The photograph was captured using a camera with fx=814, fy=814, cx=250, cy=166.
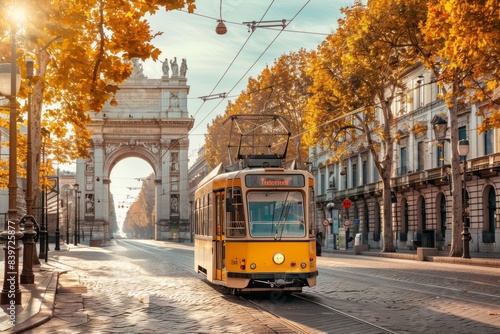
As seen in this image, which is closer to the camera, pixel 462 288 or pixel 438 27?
pixel 462 288

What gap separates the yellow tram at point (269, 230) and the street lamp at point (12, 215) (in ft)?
12.9

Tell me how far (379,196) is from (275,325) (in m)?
46.7

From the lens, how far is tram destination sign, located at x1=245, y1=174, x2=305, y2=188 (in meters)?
15.1

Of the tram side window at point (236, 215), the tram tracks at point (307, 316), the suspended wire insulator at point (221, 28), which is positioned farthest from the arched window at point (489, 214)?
the tram side window at point (236, 215)

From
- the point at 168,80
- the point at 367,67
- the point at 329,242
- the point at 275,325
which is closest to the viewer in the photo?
the point at 275,325

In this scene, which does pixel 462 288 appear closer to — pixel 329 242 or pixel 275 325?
pixel 275 325

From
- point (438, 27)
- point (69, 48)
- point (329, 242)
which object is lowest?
point (329, 242)

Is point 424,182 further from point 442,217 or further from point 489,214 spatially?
point 489,214

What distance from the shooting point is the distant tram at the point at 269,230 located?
1491cm

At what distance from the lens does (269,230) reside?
1505cm

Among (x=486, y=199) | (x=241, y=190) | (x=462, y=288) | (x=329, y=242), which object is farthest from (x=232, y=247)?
(x=329, y=242)

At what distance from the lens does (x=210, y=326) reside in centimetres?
1125

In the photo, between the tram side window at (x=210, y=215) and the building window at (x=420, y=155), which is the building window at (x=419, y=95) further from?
the tram side window at (x=210, y=215)

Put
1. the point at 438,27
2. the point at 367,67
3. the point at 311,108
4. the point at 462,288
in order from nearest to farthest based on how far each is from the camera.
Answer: the point at 462,288 → the point at 438,27 → the point at 367,67 → the point at 311,108
